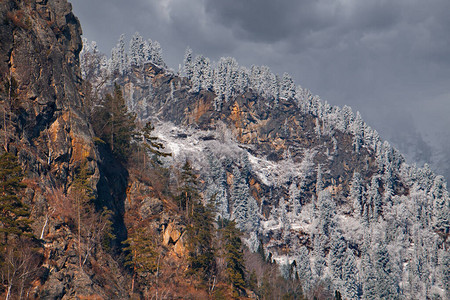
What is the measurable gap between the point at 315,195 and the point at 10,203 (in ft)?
512

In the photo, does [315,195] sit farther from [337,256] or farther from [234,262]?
[234,262]

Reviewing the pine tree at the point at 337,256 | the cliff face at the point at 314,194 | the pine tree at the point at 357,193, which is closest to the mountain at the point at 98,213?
the pine tree at the point at 337,256

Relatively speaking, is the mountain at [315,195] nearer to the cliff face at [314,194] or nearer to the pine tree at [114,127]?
the cliff face at [314,194]

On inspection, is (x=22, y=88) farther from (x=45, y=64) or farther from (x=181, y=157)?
(x=181, y=157)

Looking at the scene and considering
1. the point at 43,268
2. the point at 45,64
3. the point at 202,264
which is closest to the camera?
the point at 43,268

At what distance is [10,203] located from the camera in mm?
34312

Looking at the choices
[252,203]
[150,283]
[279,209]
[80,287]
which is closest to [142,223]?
[150,283]

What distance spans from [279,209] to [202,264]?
114237mm

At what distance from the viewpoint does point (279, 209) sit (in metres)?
167

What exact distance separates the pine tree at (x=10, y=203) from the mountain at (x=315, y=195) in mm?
→ 80778

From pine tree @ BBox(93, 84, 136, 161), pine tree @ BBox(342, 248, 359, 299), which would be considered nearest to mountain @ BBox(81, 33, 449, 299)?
pine tree @ BBox(342, 248, 359, 299)

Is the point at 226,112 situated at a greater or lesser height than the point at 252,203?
greater

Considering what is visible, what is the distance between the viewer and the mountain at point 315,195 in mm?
132750

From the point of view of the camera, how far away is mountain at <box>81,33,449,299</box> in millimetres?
132750
